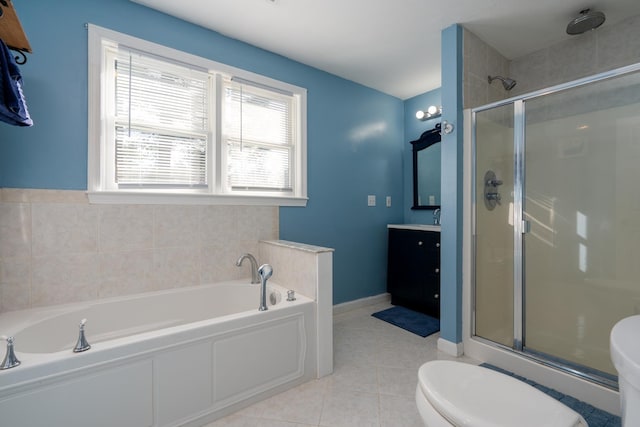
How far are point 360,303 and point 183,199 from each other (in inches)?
80.2

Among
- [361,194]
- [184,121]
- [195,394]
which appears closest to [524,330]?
[361,194]

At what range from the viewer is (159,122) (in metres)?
2.03

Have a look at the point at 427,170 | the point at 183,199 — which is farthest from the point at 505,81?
the point at 183,199

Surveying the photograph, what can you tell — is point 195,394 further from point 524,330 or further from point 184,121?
point 524,330

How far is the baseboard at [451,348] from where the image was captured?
211cm

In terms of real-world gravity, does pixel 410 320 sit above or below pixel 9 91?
below

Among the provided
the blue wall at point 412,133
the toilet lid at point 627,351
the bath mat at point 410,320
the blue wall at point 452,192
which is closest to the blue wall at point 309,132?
the blue wall at point 412,133

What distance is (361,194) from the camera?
10.2 feet

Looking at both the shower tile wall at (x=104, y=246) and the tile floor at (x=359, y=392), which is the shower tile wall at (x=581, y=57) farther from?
the shower tile wall at (x=104, y=246)

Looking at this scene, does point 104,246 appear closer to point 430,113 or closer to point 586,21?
point 430,113

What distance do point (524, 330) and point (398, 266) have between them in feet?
4.25

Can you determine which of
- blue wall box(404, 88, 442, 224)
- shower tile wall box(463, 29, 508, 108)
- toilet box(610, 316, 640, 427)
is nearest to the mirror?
blue wall box(404, 88, 442, 224)

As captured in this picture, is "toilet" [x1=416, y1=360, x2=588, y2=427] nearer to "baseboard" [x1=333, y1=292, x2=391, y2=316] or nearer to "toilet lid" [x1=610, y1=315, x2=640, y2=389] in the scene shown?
"toilet lid" [x1=610, y1=315, x2=640, y2=389]

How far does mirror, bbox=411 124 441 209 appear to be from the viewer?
3.13m
